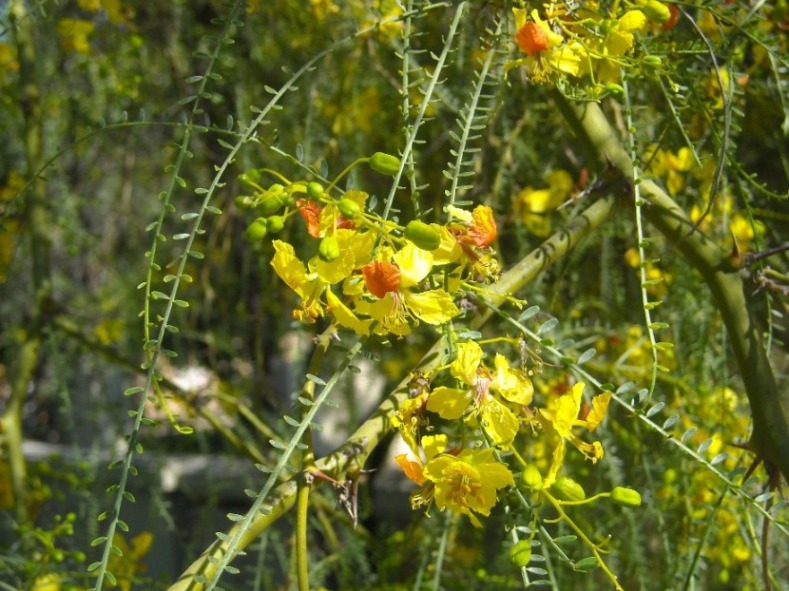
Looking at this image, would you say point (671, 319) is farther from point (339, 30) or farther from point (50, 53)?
point (50, 53)

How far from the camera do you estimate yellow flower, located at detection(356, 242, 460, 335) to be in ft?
1.88

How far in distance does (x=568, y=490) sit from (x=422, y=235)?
19 centimetres

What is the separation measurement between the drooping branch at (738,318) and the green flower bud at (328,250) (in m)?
0.34

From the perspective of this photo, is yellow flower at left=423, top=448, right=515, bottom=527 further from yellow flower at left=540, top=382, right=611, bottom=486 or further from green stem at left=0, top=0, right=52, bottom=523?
green stem at left=0, top=0, right=52, bottom=523

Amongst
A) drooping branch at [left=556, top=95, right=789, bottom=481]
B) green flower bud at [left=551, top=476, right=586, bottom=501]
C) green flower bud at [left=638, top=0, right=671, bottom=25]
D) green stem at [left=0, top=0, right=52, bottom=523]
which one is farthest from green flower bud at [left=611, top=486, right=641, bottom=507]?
green stem at [left=0, top=0, right=52, bottom=523]

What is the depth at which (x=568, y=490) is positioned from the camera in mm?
605

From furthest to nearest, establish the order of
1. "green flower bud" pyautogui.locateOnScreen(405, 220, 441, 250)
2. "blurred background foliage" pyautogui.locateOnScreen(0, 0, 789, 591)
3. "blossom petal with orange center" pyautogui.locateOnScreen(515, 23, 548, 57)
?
"blurred background foliage" pyautogui.locateOnScreen(0, 0, 789, 591) → "blossom petal with orange center" pyautogui.locateOnScreen(515, 23, 548, 57) → "green flower bud" pyautogui.locateOnScreen(405, 220, 441, 250)

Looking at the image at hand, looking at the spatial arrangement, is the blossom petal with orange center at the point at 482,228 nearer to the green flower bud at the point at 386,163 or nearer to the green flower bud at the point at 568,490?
the green flower bud at the point at 386,163

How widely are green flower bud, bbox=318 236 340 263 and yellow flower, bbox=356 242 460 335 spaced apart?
22 millimetres

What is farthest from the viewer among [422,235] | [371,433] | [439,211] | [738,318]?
[439,211]

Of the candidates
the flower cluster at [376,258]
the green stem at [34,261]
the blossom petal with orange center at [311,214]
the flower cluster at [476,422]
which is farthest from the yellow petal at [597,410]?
the green stem at [34,261]

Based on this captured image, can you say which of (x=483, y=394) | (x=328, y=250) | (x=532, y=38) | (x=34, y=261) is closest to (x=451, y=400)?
(x=483, y=394)

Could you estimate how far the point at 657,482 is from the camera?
1187 mm

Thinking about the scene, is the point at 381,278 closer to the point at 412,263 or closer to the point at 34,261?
the point at 412,263
